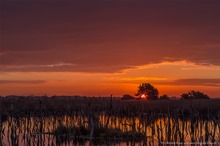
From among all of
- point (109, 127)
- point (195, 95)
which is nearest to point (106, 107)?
point (109, 127)

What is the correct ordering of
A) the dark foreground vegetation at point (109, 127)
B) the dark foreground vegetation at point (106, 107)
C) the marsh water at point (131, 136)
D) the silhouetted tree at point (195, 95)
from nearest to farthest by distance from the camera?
the marsh water at point (131, 136)
the dark foreground vegetation at point (109, 127)
the dark foreground vegetation at point (106, 107)
the silhouetted tree at point (195, 95)

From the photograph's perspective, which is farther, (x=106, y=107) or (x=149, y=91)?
(x=149, y=91)

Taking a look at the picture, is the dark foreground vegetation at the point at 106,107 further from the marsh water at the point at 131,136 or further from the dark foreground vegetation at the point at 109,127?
the marsh water at the point at 131,136

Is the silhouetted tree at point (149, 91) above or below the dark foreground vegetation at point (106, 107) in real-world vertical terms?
above

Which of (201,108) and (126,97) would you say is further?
→ (126,97)

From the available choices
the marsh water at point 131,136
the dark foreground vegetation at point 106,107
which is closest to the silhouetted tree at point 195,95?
the dark foreground vegetation at point 106,107

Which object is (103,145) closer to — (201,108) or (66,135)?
(66,135)

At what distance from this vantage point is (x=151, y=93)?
78875 millimetres

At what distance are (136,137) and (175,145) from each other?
4.61 metres

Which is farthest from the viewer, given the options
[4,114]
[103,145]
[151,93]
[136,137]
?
[151,93]

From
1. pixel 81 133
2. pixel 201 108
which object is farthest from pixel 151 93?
pixel 81 133

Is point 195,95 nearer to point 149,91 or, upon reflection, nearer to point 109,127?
point 149,91

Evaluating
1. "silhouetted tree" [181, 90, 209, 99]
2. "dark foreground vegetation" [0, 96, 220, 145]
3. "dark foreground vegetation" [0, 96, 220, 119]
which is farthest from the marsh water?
"silhouetted tree" [181, 90, 209, 99]

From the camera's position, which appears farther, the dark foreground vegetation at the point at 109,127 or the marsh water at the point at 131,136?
the dark foreground vegetation at the point at 109,127
